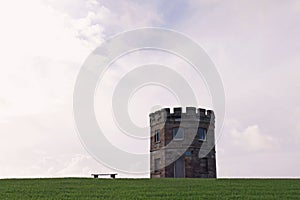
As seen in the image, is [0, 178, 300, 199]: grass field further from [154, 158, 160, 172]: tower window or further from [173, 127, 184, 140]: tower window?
[154, 158, 160, 172]: tower window

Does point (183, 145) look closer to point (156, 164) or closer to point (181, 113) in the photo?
point (181, 113)

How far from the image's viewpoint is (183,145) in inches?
1811

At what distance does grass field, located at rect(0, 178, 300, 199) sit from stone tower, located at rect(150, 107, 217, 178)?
14.9 m

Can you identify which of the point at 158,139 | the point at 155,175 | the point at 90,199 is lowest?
the point at 90,199

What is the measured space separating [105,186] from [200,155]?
19813 mm

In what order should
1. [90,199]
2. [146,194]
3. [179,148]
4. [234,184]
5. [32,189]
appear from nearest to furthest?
1. [90,199]
2. [146,194]
3. [32,189]
4. [234,184]
5. [179,148]

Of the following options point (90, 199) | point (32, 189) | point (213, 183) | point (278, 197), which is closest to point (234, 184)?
point (213, 183)

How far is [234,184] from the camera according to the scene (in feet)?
97.0

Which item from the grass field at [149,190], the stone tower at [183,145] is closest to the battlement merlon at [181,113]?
the stone tower at [183,145]

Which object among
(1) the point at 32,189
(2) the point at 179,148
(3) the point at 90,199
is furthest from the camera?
(2) the point at 179,148

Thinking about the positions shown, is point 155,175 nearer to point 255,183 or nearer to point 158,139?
point 158,139

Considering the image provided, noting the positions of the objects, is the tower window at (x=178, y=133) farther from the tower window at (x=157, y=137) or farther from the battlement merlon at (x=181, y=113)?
the tower window at (x=157, y=137)

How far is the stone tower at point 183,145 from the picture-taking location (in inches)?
1804

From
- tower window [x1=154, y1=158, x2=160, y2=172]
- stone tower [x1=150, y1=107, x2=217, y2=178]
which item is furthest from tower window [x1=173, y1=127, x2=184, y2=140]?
tower window [x1=154, y1=158, x2=160, y2=172]
